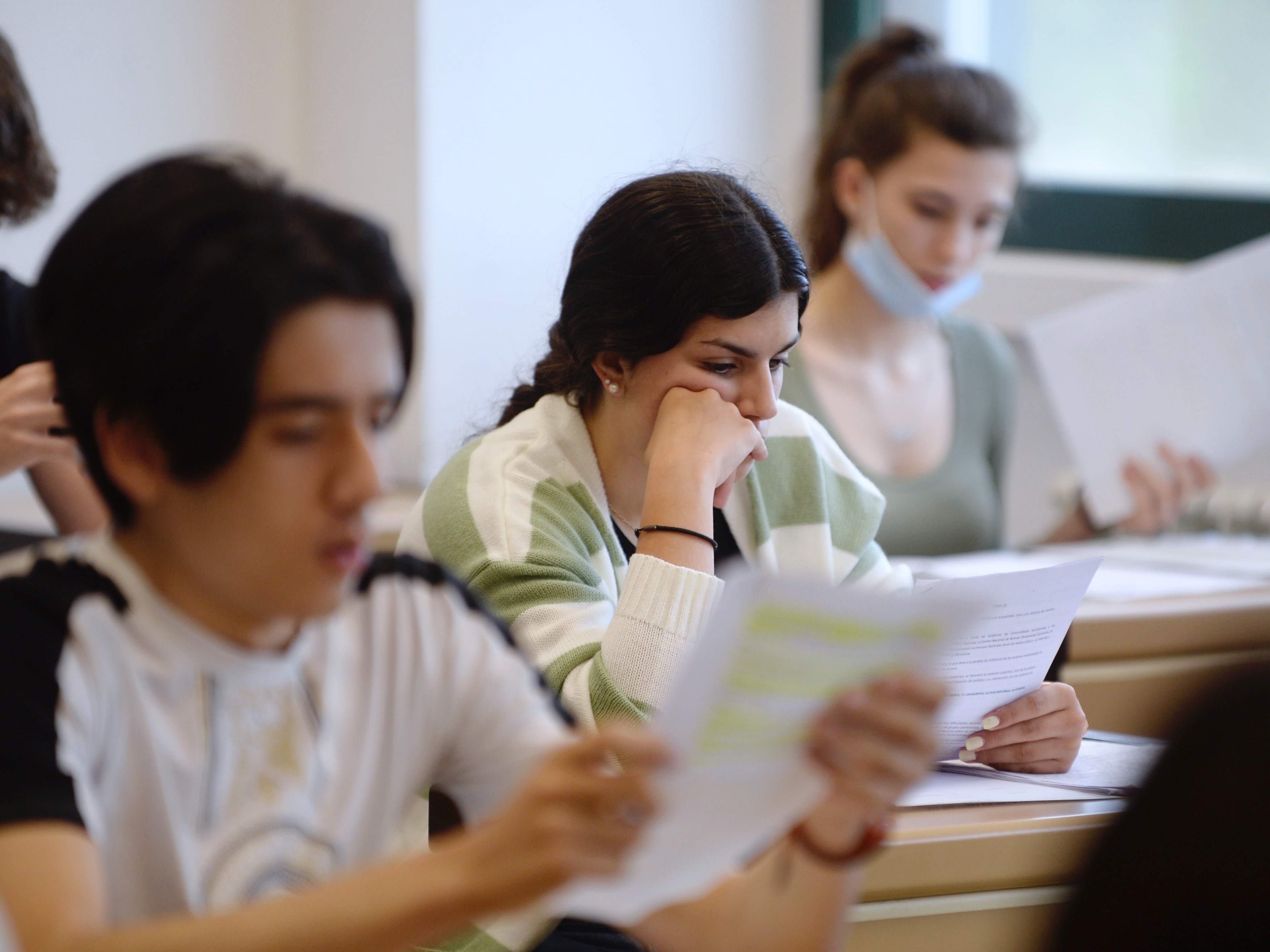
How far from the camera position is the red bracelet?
77 cm

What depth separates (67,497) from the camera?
171cm

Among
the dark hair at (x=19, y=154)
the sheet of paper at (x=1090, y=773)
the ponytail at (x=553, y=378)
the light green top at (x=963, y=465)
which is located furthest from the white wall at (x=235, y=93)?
the sheet of paper at (x=1090, y=773)

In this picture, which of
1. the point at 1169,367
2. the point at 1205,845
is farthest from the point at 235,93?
the point at 1205,845

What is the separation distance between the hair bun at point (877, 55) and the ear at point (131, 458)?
189 cm

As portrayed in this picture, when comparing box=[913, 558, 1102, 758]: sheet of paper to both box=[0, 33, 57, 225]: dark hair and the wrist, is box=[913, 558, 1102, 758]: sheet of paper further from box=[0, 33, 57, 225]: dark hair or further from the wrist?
box=[0, 33, 57, 225]: dark hair

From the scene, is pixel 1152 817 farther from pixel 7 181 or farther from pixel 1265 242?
pixel 1265 242

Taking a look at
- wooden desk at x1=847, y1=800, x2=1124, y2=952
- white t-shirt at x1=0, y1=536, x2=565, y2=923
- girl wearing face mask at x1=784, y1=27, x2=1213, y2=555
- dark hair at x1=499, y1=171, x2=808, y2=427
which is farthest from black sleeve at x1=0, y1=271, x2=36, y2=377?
wooden desk at x1=847, y1=800, x2=1124, y2=952

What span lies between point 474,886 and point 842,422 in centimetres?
166

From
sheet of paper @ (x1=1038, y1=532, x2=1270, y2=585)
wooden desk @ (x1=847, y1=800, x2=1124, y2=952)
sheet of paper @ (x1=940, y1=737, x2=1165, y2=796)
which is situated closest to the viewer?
wooden desk @ (x1=847, y1=800, x2=1124, y2=952)

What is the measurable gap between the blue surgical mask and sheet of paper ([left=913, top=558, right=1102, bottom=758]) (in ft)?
3.84

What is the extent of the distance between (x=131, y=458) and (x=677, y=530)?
1.92ft

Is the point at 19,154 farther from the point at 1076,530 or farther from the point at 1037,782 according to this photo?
the point at 1076,530

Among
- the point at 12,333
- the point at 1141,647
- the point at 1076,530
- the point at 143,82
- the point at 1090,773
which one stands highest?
the point at 143,82

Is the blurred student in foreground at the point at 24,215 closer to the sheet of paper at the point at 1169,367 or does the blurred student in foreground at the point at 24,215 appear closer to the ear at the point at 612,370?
the ear at the point at 612,370
